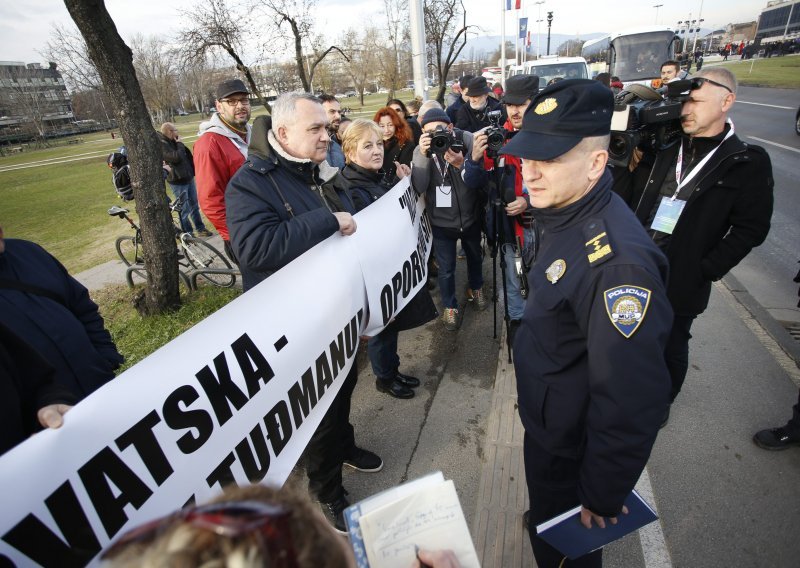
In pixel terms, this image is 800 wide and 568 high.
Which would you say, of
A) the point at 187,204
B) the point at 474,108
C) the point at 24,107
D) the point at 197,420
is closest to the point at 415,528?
the point at 197,420

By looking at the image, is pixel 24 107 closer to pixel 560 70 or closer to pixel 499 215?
pixel 560 70

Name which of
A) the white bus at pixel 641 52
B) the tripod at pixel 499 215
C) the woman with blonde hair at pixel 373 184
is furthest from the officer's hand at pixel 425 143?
the white bus at pixel 641 52

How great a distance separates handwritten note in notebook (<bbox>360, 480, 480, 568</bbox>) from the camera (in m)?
0.87

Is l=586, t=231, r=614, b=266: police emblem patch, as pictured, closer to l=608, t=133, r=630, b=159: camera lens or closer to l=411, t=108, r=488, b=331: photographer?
l=608, t=133, r=630, b=159: camera lens

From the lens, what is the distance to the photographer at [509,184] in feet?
11.3

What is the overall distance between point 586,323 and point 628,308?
0.46ft

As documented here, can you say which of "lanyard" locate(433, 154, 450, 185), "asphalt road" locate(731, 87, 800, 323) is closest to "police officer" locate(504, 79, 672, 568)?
"lanyard" locate(433, 154, 450, 185)

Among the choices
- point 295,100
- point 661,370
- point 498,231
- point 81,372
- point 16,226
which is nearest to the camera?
point 661,370

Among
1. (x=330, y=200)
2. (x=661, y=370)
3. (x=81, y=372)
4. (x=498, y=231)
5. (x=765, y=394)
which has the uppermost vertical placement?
(x=330, y=200)

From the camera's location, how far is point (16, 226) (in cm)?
1118

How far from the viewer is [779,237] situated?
586 centimetres

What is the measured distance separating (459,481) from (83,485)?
6.71 ft

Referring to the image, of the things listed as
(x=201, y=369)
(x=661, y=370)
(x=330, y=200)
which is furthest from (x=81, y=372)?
(x=661, y=370)

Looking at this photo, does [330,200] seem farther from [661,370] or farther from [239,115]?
[239,115]
